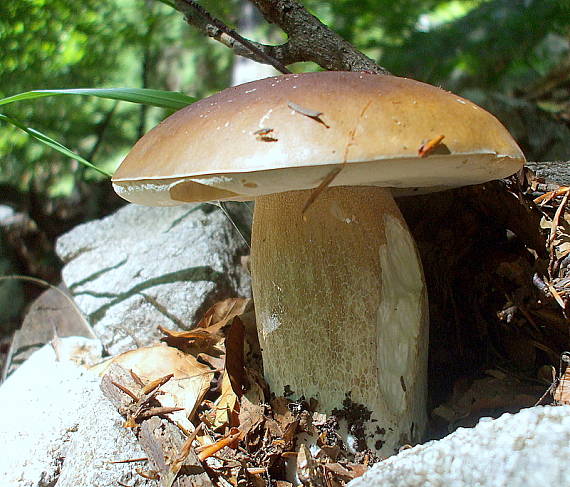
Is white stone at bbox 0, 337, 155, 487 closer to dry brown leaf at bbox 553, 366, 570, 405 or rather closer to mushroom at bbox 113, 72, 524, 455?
mushroom at bbox 113, 72, 524, 455

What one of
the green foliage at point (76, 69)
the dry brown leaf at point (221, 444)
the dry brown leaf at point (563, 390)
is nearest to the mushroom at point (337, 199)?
the dry brown leaf at point (221, 444)

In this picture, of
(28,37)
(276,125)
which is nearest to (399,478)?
(276,125)

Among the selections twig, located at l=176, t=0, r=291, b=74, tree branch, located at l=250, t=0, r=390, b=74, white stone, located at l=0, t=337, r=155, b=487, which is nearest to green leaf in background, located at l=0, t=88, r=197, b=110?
twig, located at l=176, t=0, r=291, b=74

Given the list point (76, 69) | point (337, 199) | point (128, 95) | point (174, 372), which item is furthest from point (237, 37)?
point (76, 69)

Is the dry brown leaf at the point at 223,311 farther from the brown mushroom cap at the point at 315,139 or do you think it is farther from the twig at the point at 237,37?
the twig at the point at 237,37

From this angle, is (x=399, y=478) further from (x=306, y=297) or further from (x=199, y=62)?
(x=199, y=62)
